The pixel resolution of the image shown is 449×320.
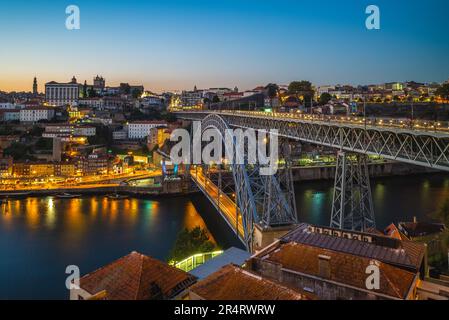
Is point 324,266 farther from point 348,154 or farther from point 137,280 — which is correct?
point 348,154

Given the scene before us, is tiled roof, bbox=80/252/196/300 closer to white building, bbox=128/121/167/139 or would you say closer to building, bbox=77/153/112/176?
building, bbox=77/153/112/176

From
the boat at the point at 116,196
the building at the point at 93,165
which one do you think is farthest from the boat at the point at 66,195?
the building at the point at 93,165

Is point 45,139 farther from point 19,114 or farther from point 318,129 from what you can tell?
point 318,129

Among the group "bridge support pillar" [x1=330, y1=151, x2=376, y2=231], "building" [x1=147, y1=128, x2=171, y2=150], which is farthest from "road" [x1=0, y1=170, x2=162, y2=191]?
"bridge support pillar" [x1=330, y1=151, x2=376, y2=231]

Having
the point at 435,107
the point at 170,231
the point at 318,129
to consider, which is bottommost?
the point at 170,231

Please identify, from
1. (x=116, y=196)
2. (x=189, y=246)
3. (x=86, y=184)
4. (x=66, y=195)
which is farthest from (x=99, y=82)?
(x=189, y=246)
